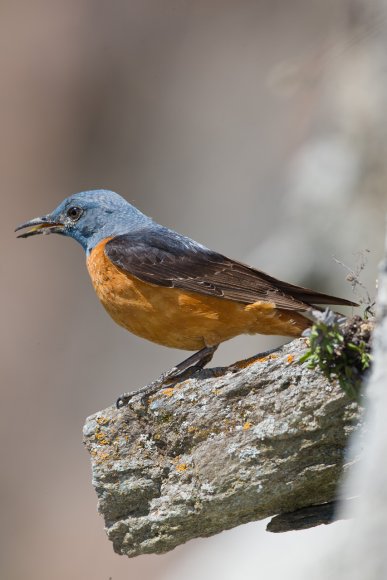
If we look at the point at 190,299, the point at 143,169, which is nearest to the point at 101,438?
the point at 190,299

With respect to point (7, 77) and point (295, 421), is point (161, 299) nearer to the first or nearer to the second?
point (295, 421)

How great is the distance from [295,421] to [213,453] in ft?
2.37

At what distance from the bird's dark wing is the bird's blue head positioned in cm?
58

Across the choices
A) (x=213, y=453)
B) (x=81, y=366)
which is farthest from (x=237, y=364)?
(x=81, y=366)

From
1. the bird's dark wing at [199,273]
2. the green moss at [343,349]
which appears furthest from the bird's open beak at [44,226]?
the green moss at [343,349]

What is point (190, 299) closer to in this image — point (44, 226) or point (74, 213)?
point (74, 213)

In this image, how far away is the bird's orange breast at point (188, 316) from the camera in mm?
7711

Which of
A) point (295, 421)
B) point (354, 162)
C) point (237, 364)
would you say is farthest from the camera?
point (354, 162)

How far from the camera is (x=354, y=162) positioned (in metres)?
14.9

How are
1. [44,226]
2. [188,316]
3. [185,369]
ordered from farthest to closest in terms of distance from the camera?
[44,226] < [185,369] < [188,316]

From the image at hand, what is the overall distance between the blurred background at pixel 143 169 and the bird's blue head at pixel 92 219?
4691mm

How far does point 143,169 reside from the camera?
67.7 ft

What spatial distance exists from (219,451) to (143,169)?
48.4ft

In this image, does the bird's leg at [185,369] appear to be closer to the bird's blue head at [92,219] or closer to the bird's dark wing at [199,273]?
the bird's dark wing at [199,273]
